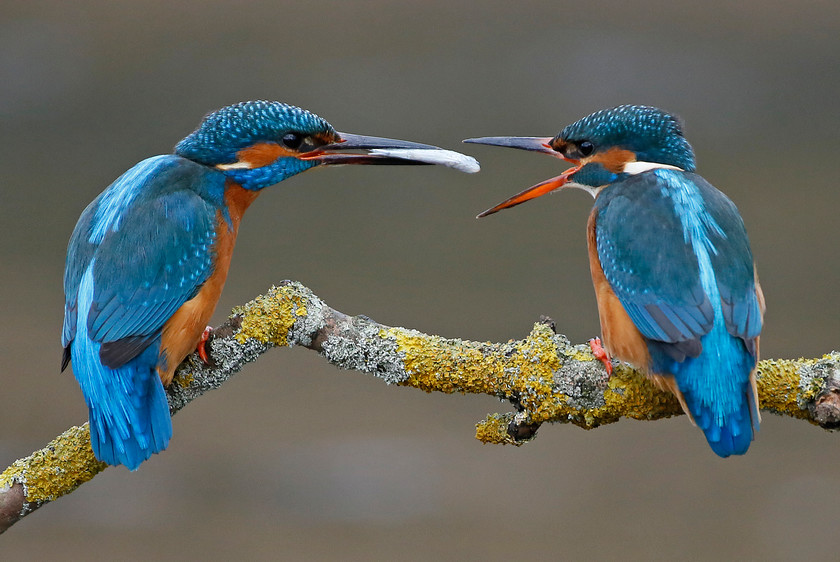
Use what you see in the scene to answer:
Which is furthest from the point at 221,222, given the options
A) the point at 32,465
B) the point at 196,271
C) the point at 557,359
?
the point at 557,359

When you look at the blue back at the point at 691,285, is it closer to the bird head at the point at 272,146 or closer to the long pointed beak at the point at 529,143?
the long pointed beak at the point at 529,143

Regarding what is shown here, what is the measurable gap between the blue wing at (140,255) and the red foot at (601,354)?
73cm

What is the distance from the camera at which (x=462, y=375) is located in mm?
1602

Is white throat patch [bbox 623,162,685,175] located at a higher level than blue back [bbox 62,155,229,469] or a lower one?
higher

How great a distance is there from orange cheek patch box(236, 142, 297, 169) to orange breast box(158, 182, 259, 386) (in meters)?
0.06

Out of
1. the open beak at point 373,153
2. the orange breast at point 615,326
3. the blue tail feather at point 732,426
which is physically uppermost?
the open beak at point 373,153

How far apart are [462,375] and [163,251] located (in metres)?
0.60

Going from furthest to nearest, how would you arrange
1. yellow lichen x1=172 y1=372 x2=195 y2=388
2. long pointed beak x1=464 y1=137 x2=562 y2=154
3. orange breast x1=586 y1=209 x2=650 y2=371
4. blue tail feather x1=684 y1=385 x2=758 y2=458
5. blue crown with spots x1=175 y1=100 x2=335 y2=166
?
long pointed beak x1=464 y1=137 x2=562 y2=154
blue crown with spots x1=175 y1=100 x2=335 y2=166
yellow lichen x1=172 y1=372 x2=195 y2=388
orange breast x1=586 y1=209 x2=650 y2=371
blue tail feather x1=684 y1=385 x2=758 y2=458

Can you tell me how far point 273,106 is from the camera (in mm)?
1870

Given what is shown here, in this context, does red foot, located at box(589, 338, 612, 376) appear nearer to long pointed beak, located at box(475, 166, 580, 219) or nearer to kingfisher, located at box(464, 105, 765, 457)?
kingfisher, located at box(464, 105, 765, 457)

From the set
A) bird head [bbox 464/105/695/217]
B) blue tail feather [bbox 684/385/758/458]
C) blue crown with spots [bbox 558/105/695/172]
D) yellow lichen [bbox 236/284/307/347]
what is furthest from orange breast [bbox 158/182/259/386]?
blue tail feather [bbox 684/385/758/458]

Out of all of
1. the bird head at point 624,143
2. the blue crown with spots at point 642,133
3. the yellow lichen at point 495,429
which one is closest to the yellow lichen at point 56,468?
the yellow lichen at point 495,429

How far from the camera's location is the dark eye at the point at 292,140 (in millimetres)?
1892

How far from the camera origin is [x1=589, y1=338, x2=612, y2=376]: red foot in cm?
163
